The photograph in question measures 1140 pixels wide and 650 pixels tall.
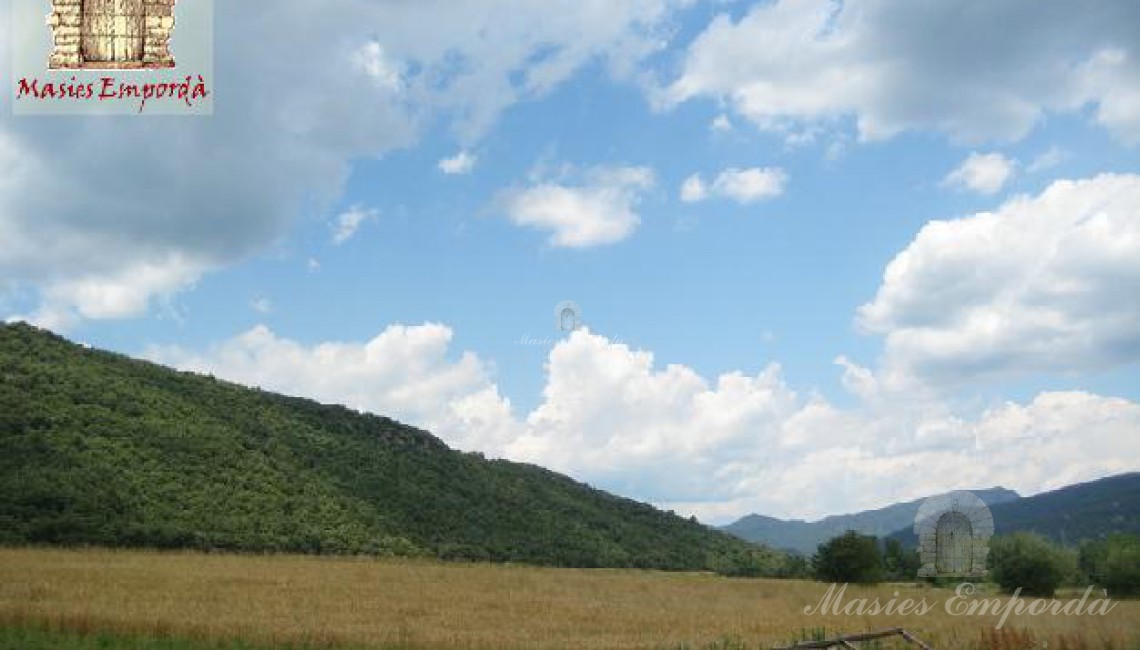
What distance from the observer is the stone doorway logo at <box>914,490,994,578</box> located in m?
46.6

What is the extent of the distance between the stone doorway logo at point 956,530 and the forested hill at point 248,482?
5299cm

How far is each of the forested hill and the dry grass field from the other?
1281 centimetres

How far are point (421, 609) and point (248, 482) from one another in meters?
56.7

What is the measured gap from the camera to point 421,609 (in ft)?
140

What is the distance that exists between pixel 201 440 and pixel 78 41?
68806 mm

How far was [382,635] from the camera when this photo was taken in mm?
32125

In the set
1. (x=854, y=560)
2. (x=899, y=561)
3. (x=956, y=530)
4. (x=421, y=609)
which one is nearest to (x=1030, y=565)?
(x=854, y=560)

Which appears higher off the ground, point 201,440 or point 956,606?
point 201,440

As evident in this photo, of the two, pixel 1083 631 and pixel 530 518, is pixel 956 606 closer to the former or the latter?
pixel 1083 631

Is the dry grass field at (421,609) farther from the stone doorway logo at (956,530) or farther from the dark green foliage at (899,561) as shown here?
the dark green foliage at (899,561)

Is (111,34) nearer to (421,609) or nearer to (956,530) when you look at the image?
(421,609)

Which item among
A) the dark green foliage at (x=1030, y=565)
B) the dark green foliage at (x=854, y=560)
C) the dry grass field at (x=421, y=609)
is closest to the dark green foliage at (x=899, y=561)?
the dark green foliage at (x=854, y=560)

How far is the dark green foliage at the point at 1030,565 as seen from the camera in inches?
2532

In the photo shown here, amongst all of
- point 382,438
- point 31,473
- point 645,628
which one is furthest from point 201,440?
point 645,628
